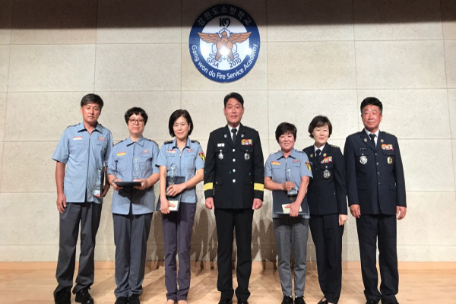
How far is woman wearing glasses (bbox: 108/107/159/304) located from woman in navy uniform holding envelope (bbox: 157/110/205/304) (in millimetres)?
162

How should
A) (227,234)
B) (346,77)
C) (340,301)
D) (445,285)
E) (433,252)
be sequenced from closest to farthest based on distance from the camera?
(227,234)
(340,301)
(445,285)
(433,252)
(346,77)

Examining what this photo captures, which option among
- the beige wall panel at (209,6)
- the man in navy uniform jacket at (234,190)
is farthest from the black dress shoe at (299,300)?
the beige wall panel at (209,6)

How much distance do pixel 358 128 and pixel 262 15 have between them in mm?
2015

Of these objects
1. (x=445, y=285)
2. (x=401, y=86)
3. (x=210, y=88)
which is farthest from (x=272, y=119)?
(x=445, y=285)

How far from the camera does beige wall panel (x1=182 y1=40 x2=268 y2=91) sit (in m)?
4.17

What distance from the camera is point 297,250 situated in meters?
2.59

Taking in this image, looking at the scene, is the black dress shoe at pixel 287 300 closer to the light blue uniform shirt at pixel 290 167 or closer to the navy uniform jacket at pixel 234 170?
the light blue uniform shirt at pixel 290 167

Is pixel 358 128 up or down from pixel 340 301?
up

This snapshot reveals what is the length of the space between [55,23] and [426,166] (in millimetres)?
5380

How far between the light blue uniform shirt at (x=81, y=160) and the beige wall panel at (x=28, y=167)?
64.6 inches

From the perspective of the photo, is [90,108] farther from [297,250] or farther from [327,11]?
[327,11]

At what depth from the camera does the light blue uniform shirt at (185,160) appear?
8.69 ft

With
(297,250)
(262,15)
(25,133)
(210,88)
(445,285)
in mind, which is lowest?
(445,285)

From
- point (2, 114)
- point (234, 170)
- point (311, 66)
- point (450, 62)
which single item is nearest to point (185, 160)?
point (234, 170)
